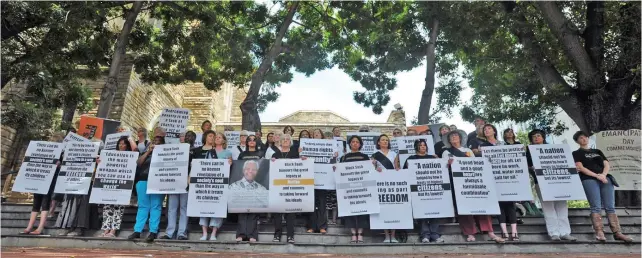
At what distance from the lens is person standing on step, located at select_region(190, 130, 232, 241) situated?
6.07 m

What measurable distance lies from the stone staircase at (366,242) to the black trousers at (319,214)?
18cm

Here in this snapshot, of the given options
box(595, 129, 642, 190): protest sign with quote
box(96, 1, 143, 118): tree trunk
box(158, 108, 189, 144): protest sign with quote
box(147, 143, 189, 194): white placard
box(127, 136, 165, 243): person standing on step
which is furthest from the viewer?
box(158, 108, 189, 144): protest sign with quote

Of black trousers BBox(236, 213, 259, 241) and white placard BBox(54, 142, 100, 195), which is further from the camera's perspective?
white placard BBox(54, 142, 100, 195)

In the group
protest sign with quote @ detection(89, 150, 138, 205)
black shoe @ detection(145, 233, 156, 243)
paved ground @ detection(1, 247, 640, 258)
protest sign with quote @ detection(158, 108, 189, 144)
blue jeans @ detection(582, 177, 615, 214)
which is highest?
protest sign with quote @ detection(158, 108, 189, 144)

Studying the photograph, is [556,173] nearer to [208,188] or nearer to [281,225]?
[281,225]

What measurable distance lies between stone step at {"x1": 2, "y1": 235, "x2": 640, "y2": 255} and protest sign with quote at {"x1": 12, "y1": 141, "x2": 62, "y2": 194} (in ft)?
3.72

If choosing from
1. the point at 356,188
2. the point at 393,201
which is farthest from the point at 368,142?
the point at 393,201

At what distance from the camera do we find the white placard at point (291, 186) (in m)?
6.06

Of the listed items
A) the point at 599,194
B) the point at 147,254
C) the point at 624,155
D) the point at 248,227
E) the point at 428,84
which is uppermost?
the point at 428,84

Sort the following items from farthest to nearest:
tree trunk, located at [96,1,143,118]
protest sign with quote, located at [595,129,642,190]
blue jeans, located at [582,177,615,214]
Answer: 1. tree trunk, located at [96,1,143,118]
2. protest sign with quote, located at [595,129,642,190]
3. blue jeans, located at [582,177,615,214]

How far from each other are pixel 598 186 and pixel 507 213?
52.7 inches

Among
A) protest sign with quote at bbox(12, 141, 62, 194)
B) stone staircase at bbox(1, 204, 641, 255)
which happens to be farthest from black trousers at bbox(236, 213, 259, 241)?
protest sign with quote at bbox(12, 141, 62, 194)

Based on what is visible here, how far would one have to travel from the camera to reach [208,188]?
20.2ft

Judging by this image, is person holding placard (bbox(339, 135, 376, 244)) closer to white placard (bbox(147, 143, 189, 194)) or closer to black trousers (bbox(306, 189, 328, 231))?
black trousers (bbox(306, 189, 328, 231))
